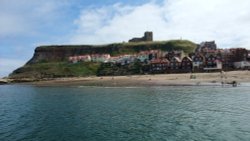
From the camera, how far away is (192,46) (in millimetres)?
184000

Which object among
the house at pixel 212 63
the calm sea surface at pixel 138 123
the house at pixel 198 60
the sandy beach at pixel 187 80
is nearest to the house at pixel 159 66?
the house at pixel 198 60

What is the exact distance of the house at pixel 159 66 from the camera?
428 feet

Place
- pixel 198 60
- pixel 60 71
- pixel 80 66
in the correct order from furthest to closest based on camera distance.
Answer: pixel 80 66, pixel 60 71, pixel 198 60

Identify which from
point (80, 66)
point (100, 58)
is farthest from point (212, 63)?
point (100, 58)

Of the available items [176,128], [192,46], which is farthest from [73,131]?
[192,46]

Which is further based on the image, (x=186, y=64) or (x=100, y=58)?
(x=100, y=58)

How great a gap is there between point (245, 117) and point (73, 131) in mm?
16490

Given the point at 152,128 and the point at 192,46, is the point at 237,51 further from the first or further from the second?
the point at 152,128

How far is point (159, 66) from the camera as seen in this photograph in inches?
5207

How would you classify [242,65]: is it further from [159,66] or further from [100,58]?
[100,58]

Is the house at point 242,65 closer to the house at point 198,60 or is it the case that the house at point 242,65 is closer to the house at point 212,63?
the house at point 212,63

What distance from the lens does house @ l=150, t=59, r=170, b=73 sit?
130375mm

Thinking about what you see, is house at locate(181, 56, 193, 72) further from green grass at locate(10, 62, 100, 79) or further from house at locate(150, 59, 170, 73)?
green grass at locate(10, 62, 100, 79)

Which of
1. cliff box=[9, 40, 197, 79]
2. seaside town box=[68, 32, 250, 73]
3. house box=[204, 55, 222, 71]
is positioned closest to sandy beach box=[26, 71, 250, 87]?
house box=[204, 55, 222, 71]
